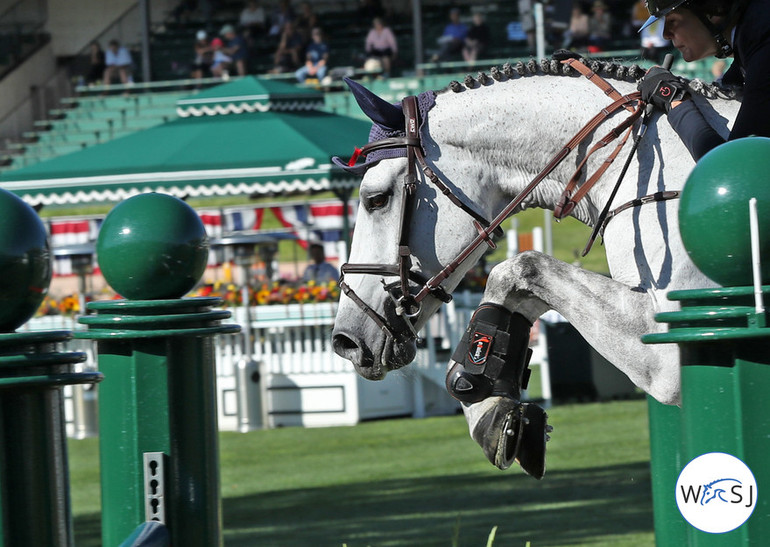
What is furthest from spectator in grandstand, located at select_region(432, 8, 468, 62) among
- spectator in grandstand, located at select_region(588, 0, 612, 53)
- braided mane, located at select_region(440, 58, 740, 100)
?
braided mane, located at select_region(440, 58, 740, 100)

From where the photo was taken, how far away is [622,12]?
90.4 ft

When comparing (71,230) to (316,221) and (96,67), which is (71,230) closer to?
(316,221)

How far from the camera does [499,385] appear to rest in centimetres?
341

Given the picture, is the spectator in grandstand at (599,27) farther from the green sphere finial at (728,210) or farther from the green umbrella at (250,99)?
the green sphere finial at (728,210)

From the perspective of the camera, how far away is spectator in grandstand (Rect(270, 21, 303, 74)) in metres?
26.2

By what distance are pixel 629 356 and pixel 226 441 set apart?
7.82 m

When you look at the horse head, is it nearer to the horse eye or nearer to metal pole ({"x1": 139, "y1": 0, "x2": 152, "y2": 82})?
the horse eye

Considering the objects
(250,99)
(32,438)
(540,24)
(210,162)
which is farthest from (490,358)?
(540,24)

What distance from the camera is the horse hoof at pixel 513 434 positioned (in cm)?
337

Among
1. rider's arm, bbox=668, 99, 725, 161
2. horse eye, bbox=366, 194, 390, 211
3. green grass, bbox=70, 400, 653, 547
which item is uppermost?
rider's arm, bbox=668, 99, 725, 161

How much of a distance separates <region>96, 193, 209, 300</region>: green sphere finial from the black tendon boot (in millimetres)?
948

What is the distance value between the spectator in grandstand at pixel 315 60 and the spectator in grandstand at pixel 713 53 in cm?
2082

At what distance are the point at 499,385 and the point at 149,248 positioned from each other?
1.17 m

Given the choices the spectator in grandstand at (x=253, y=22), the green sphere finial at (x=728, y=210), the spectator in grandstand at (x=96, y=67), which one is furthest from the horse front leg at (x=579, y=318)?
the spectator in grandstand at (x=253, y=22)
